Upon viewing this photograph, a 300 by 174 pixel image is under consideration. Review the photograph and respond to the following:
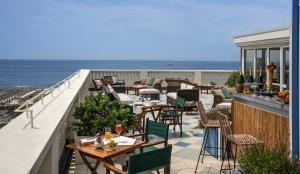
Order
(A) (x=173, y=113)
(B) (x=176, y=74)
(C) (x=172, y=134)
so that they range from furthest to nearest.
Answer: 1. (B) (x=176, y=74)
2. (A) (x=173, y=113)
3. (C) (x=172, y=134)

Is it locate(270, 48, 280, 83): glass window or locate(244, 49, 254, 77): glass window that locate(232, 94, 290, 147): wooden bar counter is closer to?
locate(270, 48, 280, 83): glass window

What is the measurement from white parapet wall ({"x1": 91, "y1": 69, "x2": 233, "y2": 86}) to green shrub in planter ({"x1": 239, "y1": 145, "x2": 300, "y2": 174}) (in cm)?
1418

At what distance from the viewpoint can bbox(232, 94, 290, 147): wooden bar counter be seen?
16.3 ft

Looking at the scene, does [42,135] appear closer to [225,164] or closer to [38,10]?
[225,164]

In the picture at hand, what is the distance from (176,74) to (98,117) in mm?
12937

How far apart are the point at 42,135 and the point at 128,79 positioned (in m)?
15.4

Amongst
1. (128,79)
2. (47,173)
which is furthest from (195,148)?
(128,79)

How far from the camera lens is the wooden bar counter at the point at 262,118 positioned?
195 inches

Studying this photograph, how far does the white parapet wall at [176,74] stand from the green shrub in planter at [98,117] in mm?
12151

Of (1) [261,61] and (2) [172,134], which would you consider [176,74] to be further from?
(2) [172,134]

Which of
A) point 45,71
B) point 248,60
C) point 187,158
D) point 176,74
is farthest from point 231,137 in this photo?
point 45,71

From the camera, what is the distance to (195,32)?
58.5m

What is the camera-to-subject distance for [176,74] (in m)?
18.7

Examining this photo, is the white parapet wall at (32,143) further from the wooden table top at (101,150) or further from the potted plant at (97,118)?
the potted plant at (97,118)
